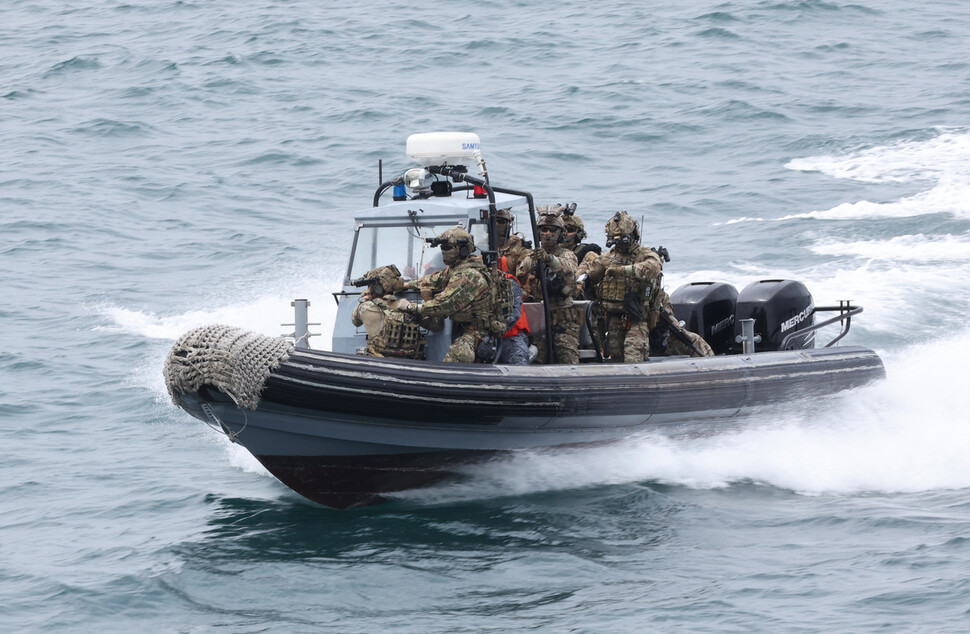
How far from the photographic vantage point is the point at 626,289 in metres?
9.03

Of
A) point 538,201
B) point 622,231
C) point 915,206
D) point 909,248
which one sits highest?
point 622,231

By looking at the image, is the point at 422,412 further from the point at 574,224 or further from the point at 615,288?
the point at 574,224

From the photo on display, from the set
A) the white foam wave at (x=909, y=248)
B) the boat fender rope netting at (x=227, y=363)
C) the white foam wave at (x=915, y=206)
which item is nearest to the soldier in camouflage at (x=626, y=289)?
the boat fender rope netting at (x=227, y=363)

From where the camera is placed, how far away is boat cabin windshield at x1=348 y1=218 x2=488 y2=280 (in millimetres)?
8664

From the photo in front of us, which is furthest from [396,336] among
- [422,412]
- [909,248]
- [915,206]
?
[915,206]

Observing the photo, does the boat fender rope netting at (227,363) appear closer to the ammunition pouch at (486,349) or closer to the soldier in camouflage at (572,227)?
the ammunition pouch at (486,349)

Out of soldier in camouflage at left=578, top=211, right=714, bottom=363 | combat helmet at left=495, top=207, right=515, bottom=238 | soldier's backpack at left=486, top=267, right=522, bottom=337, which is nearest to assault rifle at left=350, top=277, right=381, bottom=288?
soldier's backpack at left=486, top=267, right=522, bottom=337

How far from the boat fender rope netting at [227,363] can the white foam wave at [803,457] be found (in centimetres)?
137

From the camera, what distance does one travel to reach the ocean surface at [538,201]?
6.84m

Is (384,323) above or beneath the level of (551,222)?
beneath

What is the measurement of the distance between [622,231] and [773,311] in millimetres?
1731

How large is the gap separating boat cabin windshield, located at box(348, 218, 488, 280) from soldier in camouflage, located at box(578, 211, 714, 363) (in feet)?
3.14

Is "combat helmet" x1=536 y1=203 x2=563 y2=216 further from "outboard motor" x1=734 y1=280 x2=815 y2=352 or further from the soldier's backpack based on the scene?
"outboard motor" x1=734 y1=280 x2=815 y2=352

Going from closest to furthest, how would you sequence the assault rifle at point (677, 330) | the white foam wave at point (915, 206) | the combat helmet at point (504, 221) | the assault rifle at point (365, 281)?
the assault rifle at point (365, 281), the combat helmet at point (504, 221), the assault rifle at point (677, 330), the white foam wave at point (915, 206)
